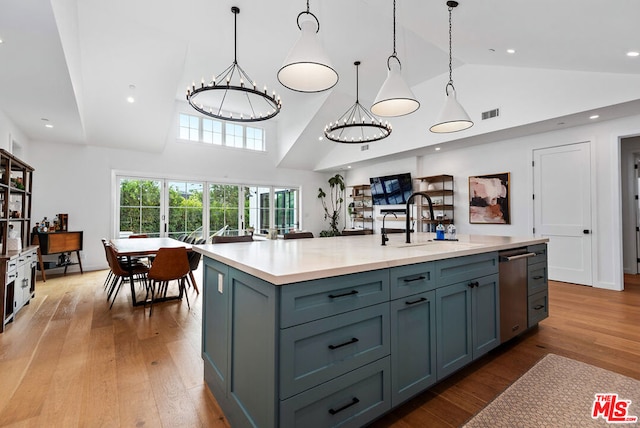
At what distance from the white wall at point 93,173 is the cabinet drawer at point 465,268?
23.0 ft

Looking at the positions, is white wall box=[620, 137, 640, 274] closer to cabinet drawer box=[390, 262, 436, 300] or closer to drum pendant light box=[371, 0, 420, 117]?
drum pendant light box=[371, 0, 420, 117]

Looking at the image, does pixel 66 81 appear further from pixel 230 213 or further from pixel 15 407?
pixel 230 213

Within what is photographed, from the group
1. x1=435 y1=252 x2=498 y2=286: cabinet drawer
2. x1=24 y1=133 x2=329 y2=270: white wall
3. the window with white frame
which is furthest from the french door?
x1=435 y1=252 x2=498 y2=286: cabinet drawer

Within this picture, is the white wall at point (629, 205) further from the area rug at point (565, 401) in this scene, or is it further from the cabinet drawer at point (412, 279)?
the cabinet drawer at point (412, 279)

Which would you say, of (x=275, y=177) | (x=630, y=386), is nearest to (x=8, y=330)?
(x=630, y=386)

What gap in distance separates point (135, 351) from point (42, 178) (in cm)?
554

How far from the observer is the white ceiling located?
2852mm

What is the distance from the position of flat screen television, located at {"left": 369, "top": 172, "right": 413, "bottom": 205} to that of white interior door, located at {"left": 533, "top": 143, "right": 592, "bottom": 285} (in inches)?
106

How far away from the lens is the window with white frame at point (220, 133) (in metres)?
7.54

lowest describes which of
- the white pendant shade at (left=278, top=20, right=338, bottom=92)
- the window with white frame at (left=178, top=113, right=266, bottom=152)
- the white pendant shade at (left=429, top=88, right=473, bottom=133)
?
the white pendant shade at (left=429, top=88, right=473, bottom=133)

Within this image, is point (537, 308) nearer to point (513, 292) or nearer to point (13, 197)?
point (513, 292)

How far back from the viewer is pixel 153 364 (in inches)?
91.4

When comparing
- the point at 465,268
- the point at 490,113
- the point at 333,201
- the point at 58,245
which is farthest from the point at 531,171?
the point at 58,245

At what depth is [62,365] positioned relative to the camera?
2309 mm
